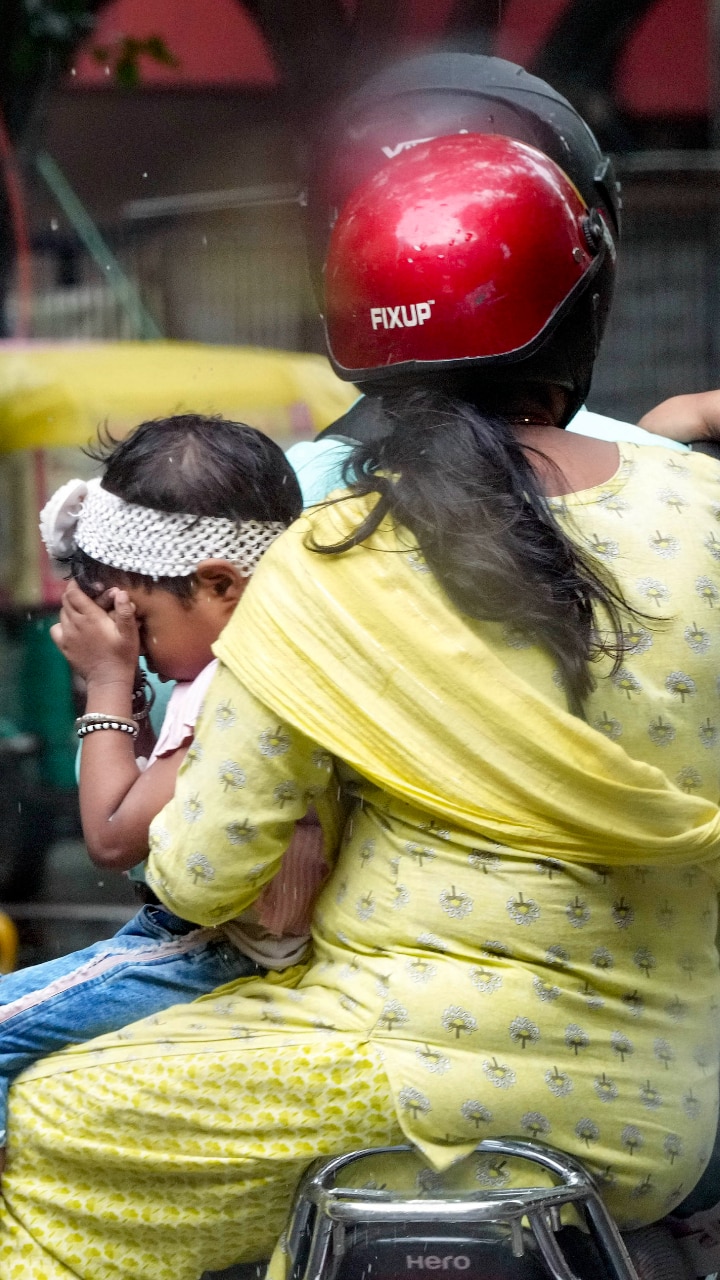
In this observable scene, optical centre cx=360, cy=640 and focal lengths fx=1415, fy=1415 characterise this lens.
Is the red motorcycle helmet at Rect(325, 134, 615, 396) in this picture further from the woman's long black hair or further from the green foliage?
the green foliage

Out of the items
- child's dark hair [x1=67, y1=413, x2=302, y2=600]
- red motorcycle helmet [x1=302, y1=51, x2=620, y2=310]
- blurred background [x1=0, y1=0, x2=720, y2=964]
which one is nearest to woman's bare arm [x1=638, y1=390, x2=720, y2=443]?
red motorcycle helmet [x1=302, y1=51, x2=620, y2=310]

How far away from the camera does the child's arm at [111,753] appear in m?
1.64

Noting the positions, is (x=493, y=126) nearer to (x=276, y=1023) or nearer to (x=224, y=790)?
(x=224, y=790)

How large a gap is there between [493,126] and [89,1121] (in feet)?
4.26

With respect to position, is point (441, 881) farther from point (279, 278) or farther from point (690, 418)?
point (279, 278)

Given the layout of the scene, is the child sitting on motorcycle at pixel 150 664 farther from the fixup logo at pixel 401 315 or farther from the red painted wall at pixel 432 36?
the red painted wall at pixel 432 36

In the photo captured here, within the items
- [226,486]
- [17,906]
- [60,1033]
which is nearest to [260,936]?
[60,1033]

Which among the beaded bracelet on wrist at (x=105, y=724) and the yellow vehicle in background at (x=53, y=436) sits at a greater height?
the beaded bracelet on wrist at (x=105, y=724)

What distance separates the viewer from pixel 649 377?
10.5 feet

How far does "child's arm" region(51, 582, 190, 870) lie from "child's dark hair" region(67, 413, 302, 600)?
5cm

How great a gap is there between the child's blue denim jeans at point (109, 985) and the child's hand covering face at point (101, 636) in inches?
12.0

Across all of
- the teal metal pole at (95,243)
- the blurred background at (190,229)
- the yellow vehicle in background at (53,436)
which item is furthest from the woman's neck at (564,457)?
the teal metal pole at (95,243)

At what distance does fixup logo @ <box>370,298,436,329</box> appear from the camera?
4.96 ft

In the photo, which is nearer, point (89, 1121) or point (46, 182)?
point (89, 1121)
